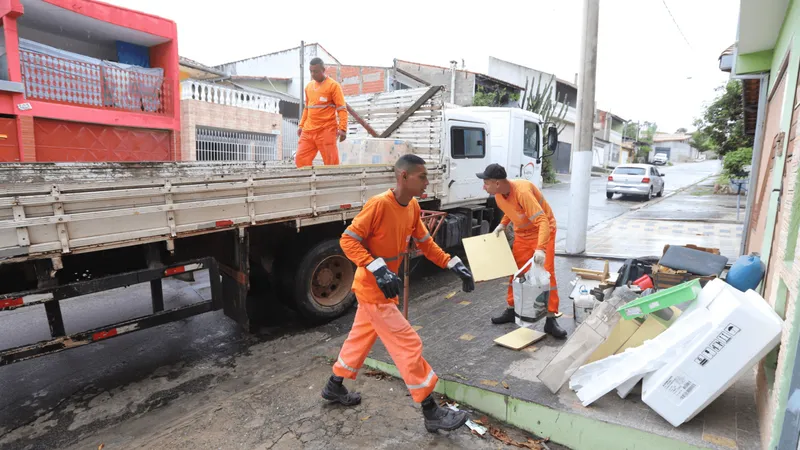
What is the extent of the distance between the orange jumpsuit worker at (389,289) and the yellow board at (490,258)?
A: 4.00 feet

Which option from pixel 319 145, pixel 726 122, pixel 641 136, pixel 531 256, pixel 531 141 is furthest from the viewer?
pixel 641 136

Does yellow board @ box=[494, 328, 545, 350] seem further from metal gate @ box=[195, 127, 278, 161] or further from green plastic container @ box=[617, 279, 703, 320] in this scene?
metal gate @ box=[195, 127, 278, 161]

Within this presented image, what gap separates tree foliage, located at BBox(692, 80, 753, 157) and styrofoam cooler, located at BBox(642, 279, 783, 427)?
15816 mm

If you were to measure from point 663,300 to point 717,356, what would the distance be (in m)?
0.44

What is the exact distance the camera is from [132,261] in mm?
3623

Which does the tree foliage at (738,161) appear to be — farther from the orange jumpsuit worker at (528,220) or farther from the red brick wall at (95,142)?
the red brick wall at (95,142)

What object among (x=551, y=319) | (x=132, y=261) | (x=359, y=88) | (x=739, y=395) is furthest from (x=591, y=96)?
(x=359, y=88)

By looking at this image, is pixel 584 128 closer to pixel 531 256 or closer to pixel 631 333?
pixel 531 256

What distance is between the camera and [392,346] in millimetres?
2764

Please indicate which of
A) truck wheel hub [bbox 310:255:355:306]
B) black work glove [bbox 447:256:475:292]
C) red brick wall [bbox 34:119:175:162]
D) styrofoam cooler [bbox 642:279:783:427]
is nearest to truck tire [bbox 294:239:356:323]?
truck wheel hub [bbox 310:255:355:306]

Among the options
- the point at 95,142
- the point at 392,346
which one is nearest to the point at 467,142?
the point at 392,346

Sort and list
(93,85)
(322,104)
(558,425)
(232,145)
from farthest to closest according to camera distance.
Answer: (232,145)
(93,85)
(322,104)
(558,425)

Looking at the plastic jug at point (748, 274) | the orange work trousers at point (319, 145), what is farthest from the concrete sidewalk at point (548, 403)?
the orange work trousers at point (319, 145)

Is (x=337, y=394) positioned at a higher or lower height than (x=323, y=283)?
lower
